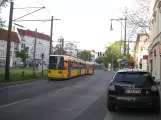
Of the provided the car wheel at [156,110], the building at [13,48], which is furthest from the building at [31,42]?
the car wheel at [156,110]

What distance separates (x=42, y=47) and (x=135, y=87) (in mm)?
145151

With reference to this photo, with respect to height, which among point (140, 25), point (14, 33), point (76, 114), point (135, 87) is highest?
point (14, 33)

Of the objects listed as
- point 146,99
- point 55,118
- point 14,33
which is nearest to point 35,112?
point 55,118

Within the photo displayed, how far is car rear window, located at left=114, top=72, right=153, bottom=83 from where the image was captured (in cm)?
1049

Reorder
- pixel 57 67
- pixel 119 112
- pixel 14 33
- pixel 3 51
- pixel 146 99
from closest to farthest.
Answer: pixel 146 99 < pixel 119 112 < pixel 57 67 < pixel 3 51 < pixel 14 33

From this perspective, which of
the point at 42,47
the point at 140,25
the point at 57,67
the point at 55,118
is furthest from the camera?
the point at 42,47

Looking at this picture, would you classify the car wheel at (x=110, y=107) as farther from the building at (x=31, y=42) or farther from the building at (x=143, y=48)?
the building at (x=31, y=42)

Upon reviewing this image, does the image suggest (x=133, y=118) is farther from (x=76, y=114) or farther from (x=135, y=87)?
(x=76, y=114)

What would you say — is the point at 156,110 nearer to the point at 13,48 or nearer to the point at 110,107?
the point at 110,107

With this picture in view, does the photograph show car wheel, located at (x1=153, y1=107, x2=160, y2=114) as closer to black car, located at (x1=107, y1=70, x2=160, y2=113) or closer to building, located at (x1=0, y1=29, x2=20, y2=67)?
black car, located at (x1=107, y1=70, x2=160, y2=113)

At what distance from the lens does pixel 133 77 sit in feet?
34.8

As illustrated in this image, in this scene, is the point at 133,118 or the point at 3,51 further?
the point at 3,51

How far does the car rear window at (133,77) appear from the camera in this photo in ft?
34.4

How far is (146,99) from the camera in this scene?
10102 millimetres
